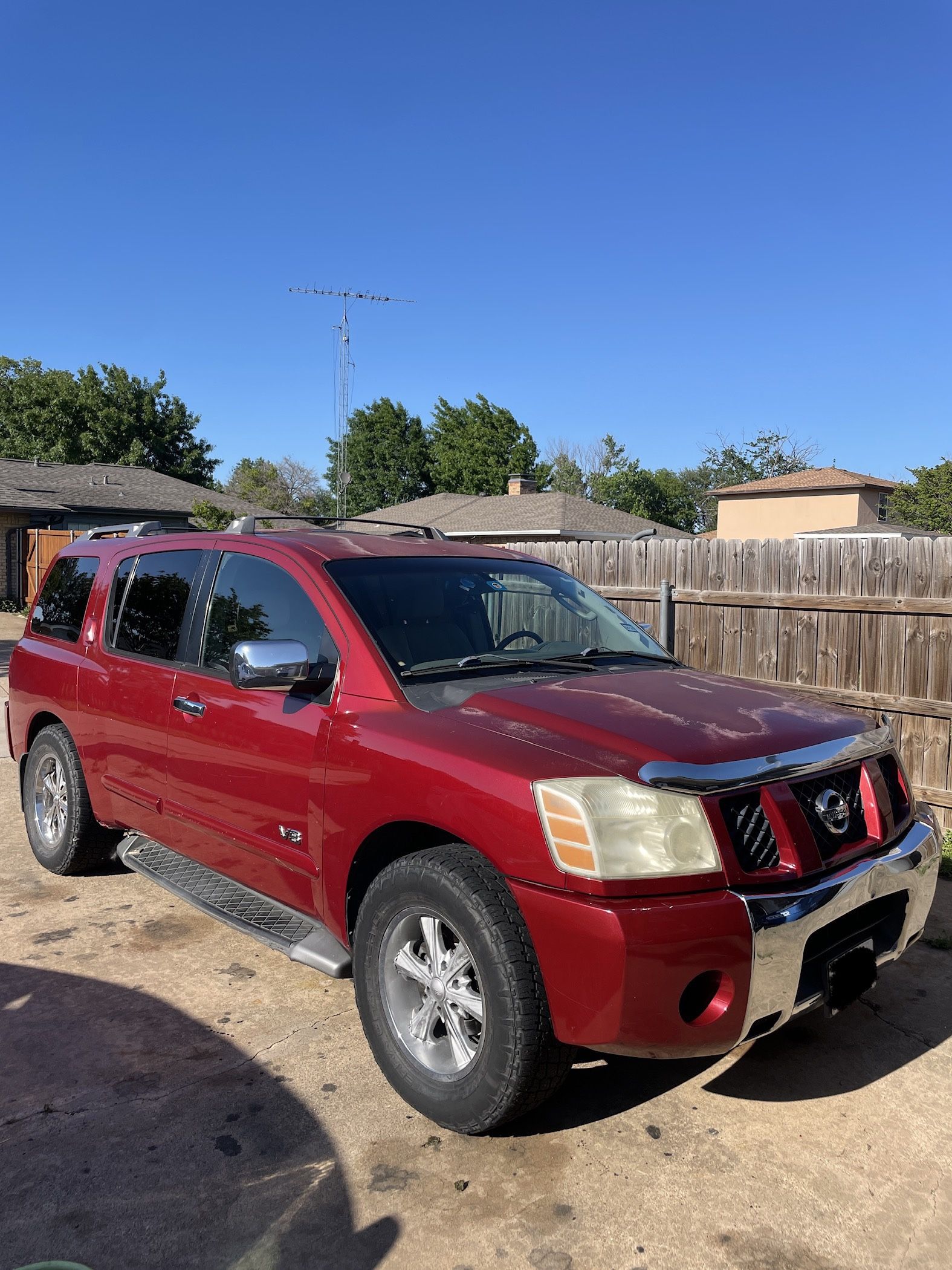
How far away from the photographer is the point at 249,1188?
269 centimetres

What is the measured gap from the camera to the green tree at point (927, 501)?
123ft

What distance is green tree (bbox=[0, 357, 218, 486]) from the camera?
45.8 m

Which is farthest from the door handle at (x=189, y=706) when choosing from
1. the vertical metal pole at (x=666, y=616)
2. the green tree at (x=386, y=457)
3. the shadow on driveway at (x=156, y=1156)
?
the green tree at (x=386, y=457)

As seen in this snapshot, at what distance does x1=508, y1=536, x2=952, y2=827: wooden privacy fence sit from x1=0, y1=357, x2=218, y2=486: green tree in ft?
141

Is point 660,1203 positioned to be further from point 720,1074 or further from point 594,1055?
point 720,1074

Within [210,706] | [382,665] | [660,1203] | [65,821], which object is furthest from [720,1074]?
[65,821]

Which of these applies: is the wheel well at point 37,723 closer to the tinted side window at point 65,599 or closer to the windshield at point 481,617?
the tinted side window at point 65,599

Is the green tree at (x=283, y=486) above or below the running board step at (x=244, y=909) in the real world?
above

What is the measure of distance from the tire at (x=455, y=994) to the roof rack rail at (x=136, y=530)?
255 centimetres

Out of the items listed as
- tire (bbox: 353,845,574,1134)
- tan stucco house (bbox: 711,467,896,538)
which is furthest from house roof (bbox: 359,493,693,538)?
tire (bbox: 353,845,574,1134)

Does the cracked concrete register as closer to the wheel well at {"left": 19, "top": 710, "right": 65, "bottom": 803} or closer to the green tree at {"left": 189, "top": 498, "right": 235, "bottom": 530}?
the wheel well at {"left": 19, "top": 710, "right": 65, "bottom": 803}

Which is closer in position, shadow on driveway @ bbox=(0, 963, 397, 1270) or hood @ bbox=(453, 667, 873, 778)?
shadow on driveway @ bbox=(0, 963, 397, 1270)

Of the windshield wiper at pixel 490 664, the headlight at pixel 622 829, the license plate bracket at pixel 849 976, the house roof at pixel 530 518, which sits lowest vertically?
the license plate bracket at pixel 849 976

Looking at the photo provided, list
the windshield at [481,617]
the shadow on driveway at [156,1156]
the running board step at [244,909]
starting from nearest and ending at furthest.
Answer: the shadow on driveway at [156,1156] < the running board step at [244,909] < the windshield at [481,617]
